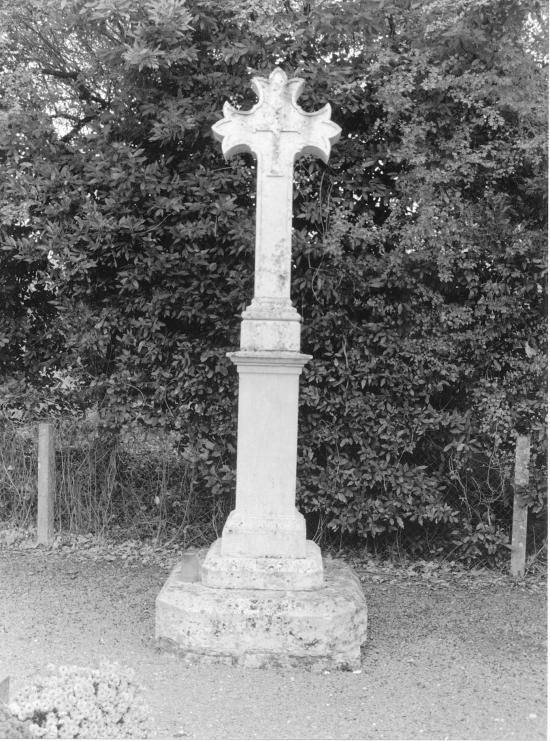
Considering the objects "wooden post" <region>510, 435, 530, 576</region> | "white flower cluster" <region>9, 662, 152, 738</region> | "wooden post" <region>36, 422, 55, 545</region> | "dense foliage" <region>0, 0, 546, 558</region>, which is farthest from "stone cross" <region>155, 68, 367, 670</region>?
"wooden post" <region>36, 422, 55, 545</region>

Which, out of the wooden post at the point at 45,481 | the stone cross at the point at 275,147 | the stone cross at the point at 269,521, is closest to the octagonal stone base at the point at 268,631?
the stone cross at the point at 269,521

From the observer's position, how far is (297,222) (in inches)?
254

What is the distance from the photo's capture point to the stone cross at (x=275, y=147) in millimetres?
4805

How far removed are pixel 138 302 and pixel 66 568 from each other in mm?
2480

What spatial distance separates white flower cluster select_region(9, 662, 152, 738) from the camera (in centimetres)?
261

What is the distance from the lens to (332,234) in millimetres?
6027

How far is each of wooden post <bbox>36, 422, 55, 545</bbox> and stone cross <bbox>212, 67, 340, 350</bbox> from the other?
343cm

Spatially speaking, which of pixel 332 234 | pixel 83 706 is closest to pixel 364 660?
pixel 83 706

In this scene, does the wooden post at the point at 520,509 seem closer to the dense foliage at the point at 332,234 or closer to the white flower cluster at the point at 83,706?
the dense foliage at the point at 332,234

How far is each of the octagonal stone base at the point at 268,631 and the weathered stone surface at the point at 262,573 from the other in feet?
0.39

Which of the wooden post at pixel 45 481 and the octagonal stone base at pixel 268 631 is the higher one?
the wooden post at pixel 45 481

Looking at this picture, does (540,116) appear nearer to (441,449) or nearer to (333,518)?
(441,449)

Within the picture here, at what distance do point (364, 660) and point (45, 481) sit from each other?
3990 millimetres

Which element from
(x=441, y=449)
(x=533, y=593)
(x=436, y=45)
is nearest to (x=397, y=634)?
(x=533, y=593)
